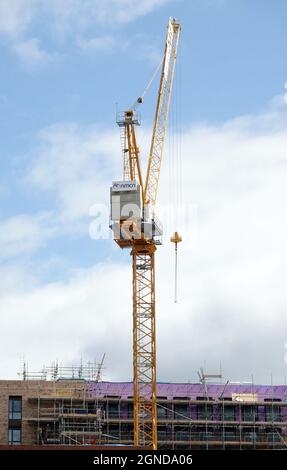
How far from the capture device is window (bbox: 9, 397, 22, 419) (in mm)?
105250

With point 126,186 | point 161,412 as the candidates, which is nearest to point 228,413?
point 161,412

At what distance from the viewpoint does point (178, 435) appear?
11069 centimetres

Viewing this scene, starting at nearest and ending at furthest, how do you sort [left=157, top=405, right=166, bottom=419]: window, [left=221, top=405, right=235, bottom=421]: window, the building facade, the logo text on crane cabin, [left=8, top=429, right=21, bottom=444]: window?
[left=8, top=429, right=21, bottom=444]: window < the building facade < the logo text on crane cabin < [left=157, top=405, right=166, bottom=419]: window < [left=221, top=405, right=235, bottom=421]: window

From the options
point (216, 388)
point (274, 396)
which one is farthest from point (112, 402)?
point (274, 396)

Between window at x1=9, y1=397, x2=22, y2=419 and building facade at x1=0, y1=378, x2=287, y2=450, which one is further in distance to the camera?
window at x1=9, y1=397, x2=22, y2=419

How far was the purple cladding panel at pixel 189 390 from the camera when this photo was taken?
113562mm

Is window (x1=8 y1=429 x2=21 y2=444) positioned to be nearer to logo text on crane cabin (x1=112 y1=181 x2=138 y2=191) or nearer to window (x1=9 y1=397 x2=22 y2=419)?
window (x1=9 y1=397 x2=22 y2=419)

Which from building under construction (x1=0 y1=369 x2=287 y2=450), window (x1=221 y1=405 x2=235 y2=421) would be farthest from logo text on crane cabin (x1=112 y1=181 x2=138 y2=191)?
window (x1=221 y1=405 x2=235 y2=421)

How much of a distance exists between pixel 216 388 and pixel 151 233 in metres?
23.7

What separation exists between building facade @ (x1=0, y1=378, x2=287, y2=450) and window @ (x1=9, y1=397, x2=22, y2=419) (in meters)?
0.12

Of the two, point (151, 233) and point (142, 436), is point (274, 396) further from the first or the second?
point (151, 233)

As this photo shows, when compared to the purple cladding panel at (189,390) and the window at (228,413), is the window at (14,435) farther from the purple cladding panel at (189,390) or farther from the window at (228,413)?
the window at (228,413)

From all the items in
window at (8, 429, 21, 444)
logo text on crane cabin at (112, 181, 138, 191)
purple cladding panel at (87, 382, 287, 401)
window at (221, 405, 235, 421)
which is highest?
logo text on crane cabin at (112, 181, 138, 191)

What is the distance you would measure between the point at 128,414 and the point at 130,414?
10.2 inches
